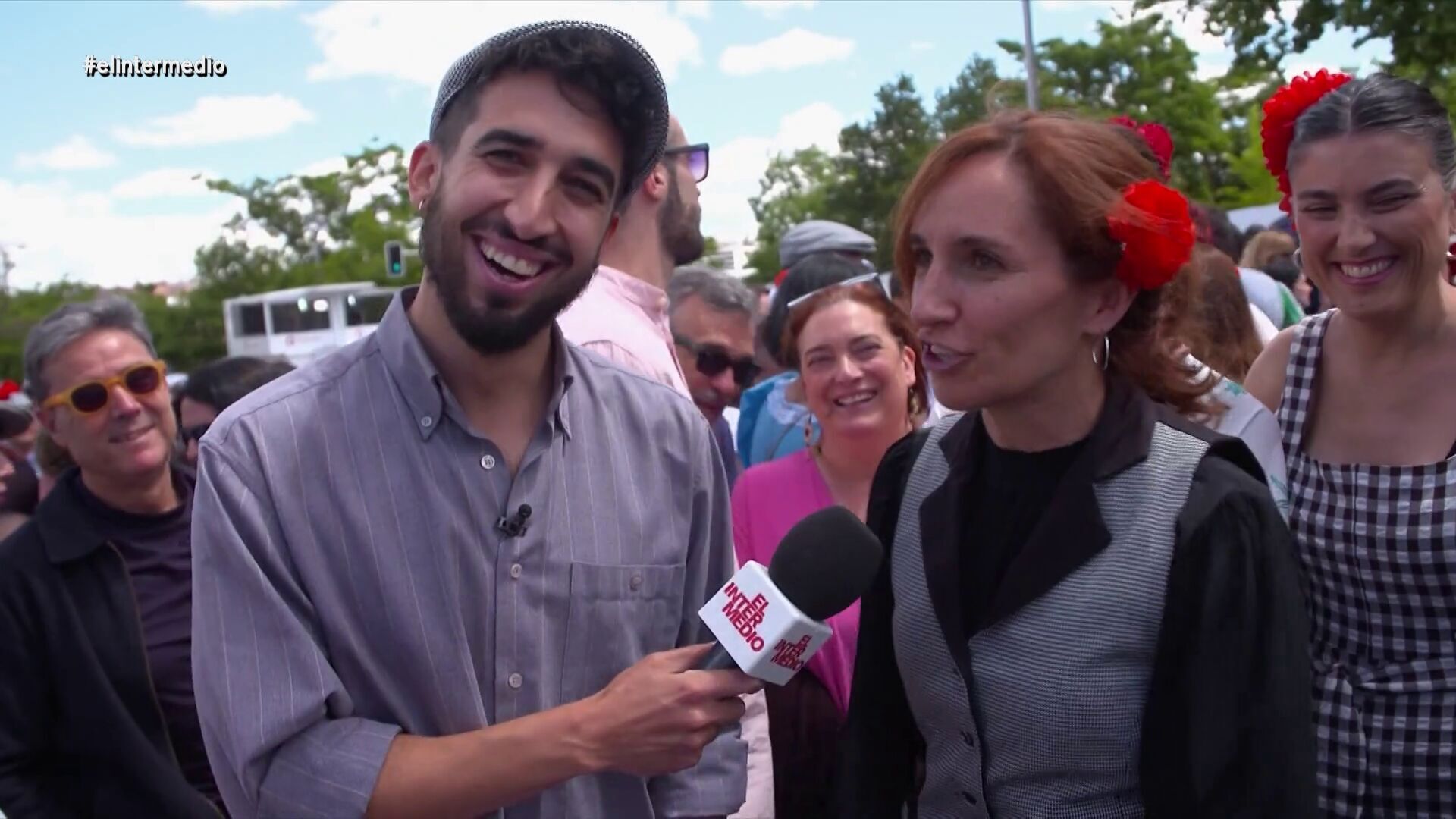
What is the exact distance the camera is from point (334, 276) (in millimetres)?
47844

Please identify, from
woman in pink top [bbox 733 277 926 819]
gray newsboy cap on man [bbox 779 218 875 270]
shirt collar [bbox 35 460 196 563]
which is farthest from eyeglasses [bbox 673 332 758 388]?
shirt collar [bbox 35 460 196 563]

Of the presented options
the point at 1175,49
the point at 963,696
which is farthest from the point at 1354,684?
the point at 1175,49

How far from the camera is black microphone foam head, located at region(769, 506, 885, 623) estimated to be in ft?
6.17

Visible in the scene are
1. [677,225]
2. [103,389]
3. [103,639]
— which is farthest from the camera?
[103,389]

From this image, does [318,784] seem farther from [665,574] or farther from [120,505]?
[120,505]

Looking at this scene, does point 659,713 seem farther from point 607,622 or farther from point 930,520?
point 930,520

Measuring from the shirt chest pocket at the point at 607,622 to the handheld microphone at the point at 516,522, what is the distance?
111 millimetres

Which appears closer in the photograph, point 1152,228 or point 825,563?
point 825,563

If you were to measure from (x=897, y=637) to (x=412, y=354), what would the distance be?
3.37 feet

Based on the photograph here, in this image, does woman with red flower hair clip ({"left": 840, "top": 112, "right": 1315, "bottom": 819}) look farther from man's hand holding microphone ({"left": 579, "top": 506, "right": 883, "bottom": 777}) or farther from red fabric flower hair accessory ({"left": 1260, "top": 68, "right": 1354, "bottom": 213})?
red fabric flower hair accessory ({"left": 1260, "top": 68, "right": 1354, "bottom": 213})

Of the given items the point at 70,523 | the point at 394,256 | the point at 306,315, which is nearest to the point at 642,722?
the point at 70,523

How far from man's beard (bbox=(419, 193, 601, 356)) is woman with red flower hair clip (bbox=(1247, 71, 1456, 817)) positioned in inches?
70.4

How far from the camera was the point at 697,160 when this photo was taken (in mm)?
3881

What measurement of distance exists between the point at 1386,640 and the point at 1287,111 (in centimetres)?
128
